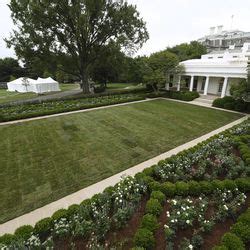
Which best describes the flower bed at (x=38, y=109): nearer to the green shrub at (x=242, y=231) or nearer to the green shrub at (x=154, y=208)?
the green shrub at (x=154, y=208)

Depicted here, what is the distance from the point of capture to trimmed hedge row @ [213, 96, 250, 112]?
16.2 meters

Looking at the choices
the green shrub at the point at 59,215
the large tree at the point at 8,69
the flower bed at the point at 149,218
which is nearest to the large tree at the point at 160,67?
the flower bed at the point at 149,218

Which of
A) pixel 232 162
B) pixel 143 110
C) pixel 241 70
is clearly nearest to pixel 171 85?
pixel 241 70

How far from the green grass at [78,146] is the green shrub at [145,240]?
3041 millimetres

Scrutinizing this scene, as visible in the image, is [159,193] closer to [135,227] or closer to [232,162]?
[135,227]

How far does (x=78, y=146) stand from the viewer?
898cm

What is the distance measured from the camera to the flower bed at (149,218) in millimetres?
3553

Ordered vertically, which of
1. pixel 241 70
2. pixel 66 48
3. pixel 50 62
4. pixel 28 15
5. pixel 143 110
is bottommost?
pixel 143 110

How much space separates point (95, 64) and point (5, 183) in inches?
813

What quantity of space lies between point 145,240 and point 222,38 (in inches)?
2452

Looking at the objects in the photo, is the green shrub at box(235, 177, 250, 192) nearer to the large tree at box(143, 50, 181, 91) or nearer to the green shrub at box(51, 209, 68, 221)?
the green shrub at box(51, 209, 68, 221)

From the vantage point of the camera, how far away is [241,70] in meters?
17.5

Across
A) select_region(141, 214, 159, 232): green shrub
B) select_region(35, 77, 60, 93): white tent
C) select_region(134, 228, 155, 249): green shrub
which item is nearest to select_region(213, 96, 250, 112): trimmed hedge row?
select_region(141, 214, 159, 232): green shrub

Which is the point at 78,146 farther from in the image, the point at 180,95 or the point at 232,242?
the point at 180,95
